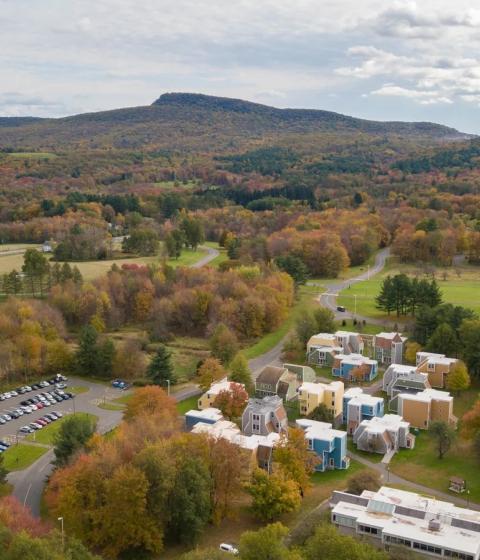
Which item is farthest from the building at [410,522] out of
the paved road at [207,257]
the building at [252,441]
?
the paved road at [207,257]

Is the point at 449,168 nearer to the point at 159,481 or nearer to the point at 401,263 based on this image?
the point at 401,263

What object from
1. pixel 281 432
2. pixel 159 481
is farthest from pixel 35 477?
pixel 281 432

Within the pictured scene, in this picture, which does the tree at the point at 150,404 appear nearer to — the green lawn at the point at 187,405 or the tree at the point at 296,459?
the green lawn at the point at 187,405

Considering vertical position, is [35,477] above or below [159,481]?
below

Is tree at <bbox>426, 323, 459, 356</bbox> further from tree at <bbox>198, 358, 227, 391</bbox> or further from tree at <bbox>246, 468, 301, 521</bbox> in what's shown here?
→ tree at <bbox>246, 468, 301, 521</bbox>

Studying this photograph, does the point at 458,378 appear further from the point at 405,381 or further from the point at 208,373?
the point at 208,373
